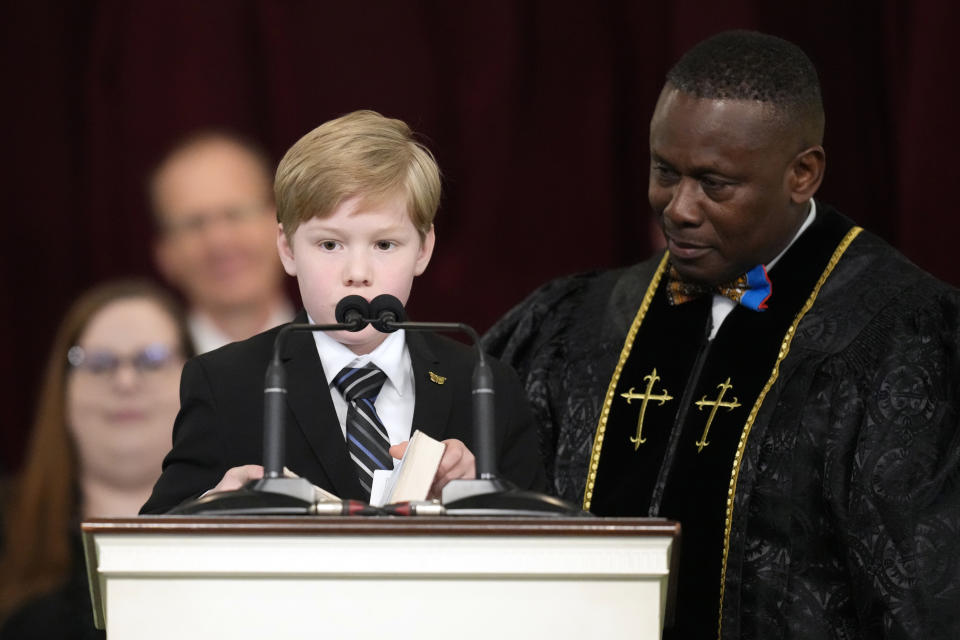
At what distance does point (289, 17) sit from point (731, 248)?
7.10 ft

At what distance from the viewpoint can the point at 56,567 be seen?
466 cm

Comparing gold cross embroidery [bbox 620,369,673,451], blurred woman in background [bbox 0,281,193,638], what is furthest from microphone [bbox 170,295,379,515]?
blurred woman in background [bbox 0,281,193,638]

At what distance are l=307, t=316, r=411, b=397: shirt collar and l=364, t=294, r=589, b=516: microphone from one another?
1.10 feet

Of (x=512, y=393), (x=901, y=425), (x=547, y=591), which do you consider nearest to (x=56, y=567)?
(x=512, y=393)

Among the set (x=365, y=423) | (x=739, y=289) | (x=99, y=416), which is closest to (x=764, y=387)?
(x=739, y=289)

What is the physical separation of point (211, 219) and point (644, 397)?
1982mm

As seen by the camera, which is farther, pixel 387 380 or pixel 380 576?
pixel 387 380

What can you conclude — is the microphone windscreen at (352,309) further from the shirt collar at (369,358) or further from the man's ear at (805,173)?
the man's ear at (805,173)

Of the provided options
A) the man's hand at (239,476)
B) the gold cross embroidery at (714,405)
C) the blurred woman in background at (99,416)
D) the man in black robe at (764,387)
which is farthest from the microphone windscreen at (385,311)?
the blurred woman in background at (99,416)

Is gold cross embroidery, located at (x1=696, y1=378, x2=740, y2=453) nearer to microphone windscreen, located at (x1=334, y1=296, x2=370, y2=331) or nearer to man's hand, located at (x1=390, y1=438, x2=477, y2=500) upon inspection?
man's hand, located at (x1=390, y1=438, x2=477, y2=500)

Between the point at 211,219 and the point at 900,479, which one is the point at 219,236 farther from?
the point at 900,479

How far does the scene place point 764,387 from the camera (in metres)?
3.33

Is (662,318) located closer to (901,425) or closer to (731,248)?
(731,248)

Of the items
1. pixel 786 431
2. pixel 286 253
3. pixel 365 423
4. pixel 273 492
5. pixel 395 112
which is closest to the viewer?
pixel 273 492
